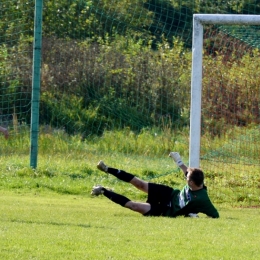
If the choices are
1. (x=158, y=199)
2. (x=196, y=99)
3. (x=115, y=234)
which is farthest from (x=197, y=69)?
(x=115, y=234)

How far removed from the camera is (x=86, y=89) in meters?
15.3

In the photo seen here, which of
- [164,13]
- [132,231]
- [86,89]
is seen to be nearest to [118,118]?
[86,89]

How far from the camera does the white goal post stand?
12.0m

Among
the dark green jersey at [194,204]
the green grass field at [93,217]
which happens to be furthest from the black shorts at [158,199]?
the green grass field at [93,217]

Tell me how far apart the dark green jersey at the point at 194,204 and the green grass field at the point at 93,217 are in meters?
0.16

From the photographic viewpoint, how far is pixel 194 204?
10.0 m

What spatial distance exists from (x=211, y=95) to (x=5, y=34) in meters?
4.33

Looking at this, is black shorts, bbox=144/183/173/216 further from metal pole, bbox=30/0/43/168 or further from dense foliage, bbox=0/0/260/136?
dense foliage, bbox=0/0/260/136

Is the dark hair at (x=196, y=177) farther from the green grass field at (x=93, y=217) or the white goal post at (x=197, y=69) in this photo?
the white goal post at (x=197, y=69)

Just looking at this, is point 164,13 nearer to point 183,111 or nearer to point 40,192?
point 183,111

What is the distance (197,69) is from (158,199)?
2594 millimetres

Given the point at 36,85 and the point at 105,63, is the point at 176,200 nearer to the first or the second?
the point at 36,85

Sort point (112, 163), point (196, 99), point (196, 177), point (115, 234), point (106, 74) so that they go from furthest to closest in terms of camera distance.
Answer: point (106, 74) < point (112, 163) < point (196, 99) < point (196, 177) < point (115, 234)

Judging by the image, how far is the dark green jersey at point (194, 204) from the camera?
10.0m
